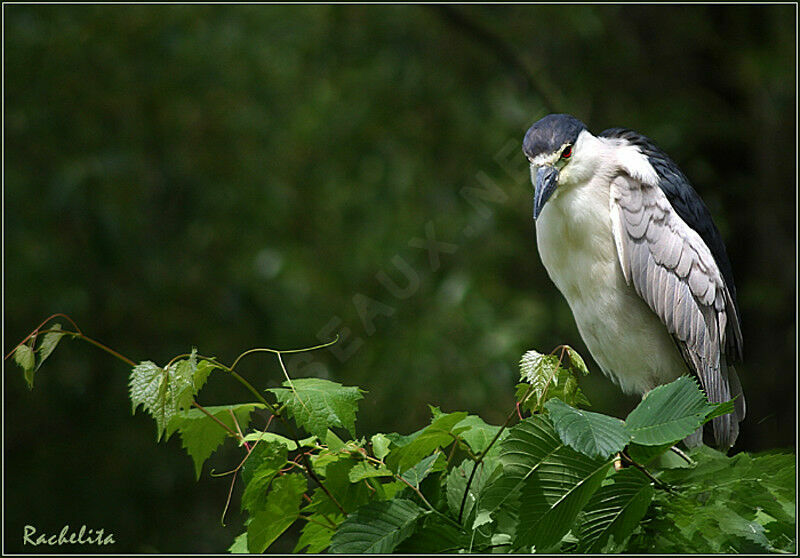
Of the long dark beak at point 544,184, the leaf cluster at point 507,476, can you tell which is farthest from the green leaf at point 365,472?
the long dark beak at point 544,184

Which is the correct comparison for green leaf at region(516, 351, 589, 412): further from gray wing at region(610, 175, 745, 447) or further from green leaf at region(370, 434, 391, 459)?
gray wing at region(610, 175, 745, 447)

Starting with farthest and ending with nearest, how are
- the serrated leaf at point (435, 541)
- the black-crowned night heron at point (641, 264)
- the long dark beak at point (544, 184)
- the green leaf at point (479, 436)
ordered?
the black-crowned night heron at point (641, 264), the long dark beak at point (544, 184), the green leaf at point (479, 436), the serrated leaf at point (435, 541)

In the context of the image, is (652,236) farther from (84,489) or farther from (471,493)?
(84,489)

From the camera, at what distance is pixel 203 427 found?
Result: 788 mm

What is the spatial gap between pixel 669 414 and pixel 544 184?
0.69 m

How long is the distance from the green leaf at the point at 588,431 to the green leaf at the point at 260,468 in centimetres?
25

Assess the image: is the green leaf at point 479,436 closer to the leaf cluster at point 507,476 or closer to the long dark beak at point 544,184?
the leaf cluster at point 507,476

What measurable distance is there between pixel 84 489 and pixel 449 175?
194 centimetres

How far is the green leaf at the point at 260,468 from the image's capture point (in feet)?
2.48

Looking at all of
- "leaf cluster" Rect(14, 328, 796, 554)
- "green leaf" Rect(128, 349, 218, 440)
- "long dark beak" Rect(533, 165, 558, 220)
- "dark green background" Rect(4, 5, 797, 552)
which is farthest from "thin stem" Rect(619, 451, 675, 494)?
"dark green background" Rect(4, 5, 797, 552)

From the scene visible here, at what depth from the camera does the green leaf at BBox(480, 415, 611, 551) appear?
671 millimetres

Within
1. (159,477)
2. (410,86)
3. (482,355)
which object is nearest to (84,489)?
(159,477)

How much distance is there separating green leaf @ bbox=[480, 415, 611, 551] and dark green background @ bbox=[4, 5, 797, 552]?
2.22m

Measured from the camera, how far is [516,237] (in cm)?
354
